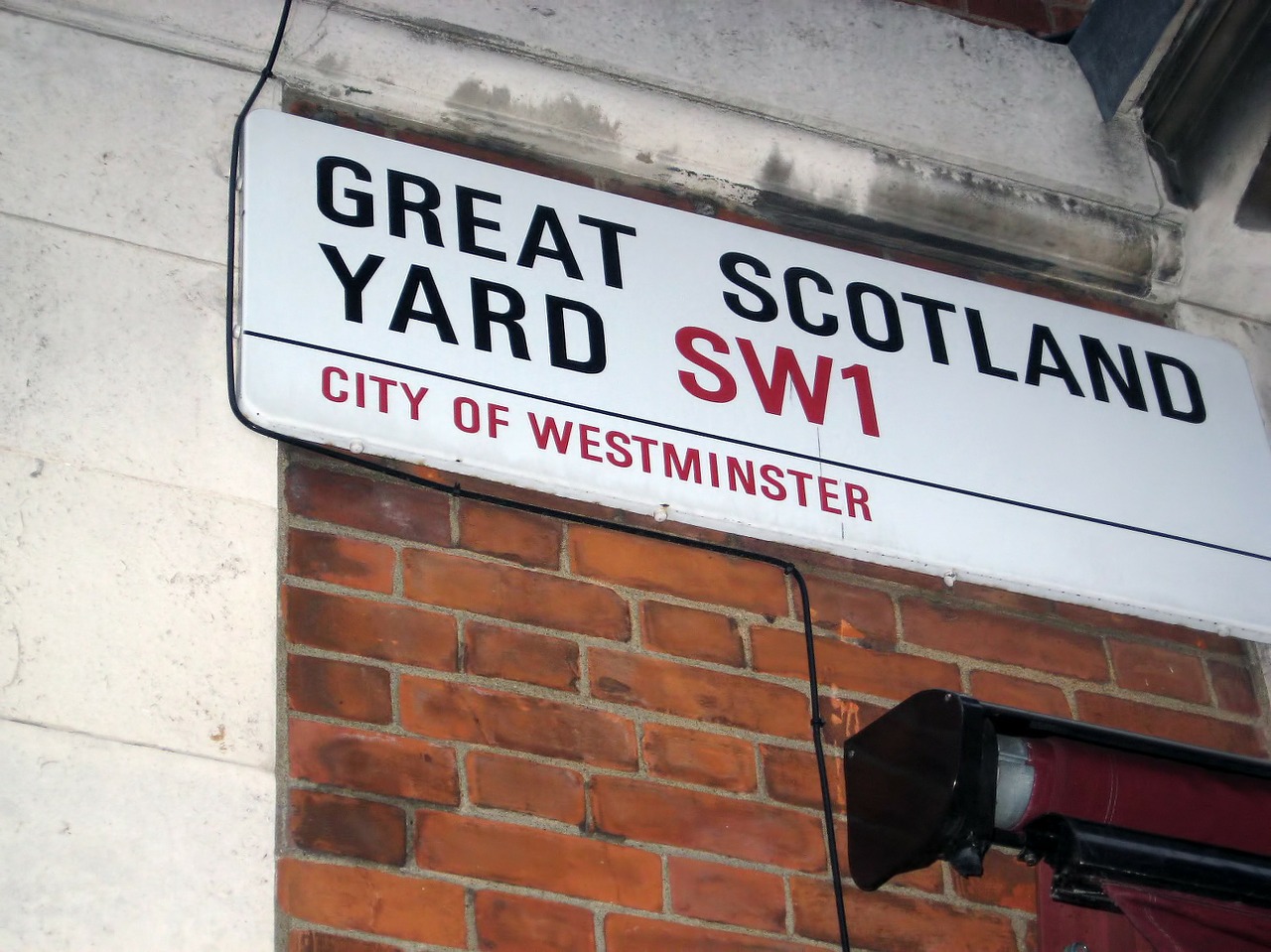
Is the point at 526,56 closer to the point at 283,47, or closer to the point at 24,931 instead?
the point at 283,47

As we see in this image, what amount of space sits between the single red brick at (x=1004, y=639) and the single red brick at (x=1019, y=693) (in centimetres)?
3

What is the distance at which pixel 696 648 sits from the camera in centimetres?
217

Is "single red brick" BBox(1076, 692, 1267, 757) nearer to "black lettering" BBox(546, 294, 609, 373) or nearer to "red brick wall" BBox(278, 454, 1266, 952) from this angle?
"red brick wall" BBox(278, 454, 1266, 952)

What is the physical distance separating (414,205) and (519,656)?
0.69 metres

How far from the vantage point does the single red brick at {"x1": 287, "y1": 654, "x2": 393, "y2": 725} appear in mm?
1924

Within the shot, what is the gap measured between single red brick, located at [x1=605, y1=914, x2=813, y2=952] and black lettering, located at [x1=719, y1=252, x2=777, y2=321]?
36.3 inches

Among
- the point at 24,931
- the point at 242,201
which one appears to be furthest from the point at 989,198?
the point at 24,931

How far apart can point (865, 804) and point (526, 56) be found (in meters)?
1.37

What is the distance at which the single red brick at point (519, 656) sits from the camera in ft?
6.71

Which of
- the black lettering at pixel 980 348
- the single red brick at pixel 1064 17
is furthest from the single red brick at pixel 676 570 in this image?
the single red brick at pixel 1064 17

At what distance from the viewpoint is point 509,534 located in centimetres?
217

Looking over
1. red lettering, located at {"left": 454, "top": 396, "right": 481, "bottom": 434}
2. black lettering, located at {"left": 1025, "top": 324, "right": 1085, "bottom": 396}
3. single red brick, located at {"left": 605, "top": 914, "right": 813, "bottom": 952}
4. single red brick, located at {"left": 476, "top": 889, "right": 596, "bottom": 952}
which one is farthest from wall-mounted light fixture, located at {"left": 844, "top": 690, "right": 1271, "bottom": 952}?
black lettering, located at {"left": 1025, "top": 324, "right": 1085, "bottom": 396}

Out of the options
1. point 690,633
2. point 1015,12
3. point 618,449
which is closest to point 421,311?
point 618,449

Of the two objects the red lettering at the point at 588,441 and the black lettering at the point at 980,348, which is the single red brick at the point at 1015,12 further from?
the red lettering at the point at 588,441
